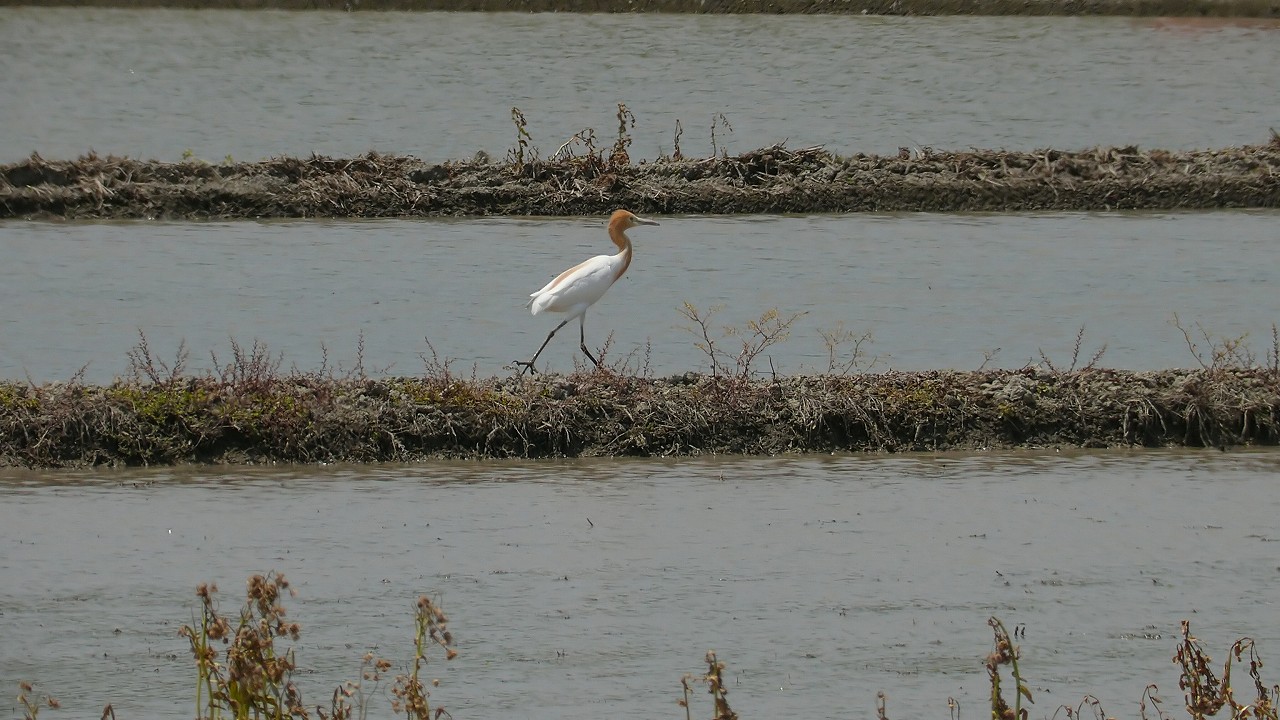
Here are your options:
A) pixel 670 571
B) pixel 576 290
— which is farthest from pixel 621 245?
pixel 670 571

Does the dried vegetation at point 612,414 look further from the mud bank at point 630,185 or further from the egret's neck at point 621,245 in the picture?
the mud bank at point 630,185

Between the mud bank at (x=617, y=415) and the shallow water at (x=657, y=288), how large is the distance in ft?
3.03

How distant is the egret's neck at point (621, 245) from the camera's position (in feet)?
34.8

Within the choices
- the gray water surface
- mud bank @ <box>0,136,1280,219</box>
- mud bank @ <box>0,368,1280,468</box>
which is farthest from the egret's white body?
the gray water surface

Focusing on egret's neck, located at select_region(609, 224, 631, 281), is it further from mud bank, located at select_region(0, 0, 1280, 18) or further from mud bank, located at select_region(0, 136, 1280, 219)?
mud bank, located at select_region(0, 0, 1280, 18)

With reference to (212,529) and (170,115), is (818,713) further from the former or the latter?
(170,115)

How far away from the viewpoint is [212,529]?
7.85 metres

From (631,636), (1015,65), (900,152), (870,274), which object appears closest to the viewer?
(631,636)

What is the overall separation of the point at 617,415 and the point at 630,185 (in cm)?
729

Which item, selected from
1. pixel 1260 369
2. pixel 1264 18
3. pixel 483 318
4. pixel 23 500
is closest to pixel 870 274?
pixel 483 318

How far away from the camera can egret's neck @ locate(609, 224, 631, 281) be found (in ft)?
34.8

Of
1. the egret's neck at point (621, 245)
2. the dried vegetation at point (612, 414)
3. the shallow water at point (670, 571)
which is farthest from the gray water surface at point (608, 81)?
the shallow water at point (670, 571)

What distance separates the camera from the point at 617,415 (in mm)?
9031

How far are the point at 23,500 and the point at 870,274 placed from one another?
7.08 m
